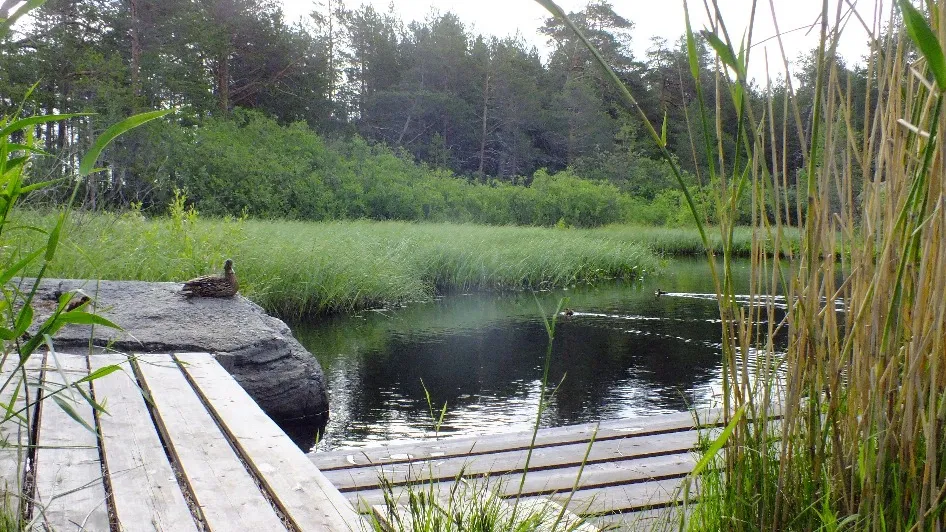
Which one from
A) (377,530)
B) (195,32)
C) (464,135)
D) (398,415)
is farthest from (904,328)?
(464,135)

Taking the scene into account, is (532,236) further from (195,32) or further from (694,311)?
(195,32)

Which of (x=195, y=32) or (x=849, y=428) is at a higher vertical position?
(x=195, y=32)

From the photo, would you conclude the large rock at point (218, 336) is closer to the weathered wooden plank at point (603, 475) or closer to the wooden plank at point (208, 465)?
the wooden plank at point (208, 465)

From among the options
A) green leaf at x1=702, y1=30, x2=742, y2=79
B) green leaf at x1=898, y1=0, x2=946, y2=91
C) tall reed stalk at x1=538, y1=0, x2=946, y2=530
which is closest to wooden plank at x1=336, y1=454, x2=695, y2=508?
tall reed stalk at x1=538, y1=0, x2=946, y2=530

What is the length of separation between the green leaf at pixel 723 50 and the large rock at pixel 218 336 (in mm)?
2740

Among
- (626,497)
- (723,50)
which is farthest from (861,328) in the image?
(626,497)

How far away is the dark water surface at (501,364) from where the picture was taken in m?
3.78

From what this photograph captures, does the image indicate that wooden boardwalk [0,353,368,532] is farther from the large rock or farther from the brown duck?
the brown duck

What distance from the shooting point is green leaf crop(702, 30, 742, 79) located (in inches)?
34.4

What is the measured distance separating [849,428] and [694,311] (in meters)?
6.37

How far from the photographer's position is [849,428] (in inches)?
45.6

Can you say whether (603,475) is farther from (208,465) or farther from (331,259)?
(331,259)

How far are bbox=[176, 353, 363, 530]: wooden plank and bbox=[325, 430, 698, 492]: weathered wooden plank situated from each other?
35 centimetres

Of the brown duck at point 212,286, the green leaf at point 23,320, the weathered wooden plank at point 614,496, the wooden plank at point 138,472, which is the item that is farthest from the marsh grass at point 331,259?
the green leaf at point 23,320
